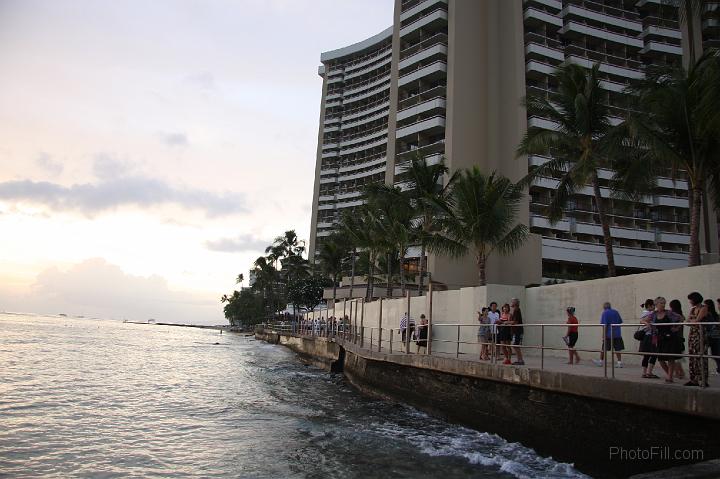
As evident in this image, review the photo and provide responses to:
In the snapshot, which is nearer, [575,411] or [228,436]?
[575,411]

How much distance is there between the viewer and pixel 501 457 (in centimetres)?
994

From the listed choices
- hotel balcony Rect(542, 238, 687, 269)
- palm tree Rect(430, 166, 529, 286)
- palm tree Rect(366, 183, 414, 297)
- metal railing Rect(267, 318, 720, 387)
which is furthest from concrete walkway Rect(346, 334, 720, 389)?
hotel balcony Rect(542, 238, 687, 269)

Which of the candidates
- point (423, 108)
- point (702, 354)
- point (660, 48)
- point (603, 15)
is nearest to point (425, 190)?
point (423, 108)

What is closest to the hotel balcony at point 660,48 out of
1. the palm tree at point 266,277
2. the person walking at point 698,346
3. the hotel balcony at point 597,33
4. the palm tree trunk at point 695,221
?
the hotel balcony at point 597,33

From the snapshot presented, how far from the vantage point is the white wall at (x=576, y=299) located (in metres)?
11.9

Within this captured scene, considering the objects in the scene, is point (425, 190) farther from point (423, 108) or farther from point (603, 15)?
point (603, 15)

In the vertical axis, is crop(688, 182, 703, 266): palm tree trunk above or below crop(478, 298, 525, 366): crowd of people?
above

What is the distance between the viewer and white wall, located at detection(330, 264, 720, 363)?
1191cm

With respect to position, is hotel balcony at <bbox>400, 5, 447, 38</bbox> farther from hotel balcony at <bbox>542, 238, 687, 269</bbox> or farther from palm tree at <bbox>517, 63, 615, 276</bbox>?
palm tree at <bbox>517, 63, 615, 276</bbox>

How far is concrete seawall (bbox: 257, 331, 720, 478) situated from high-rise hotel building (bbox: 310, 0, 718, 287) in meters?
32.3

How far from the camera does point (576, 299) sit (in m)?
15.3

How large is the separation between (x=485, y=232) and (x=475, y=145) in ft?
89.2

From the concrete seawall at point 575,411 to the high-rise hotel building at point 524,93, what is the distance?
32.3m

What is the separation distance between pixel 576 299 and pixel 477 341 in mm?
3504
